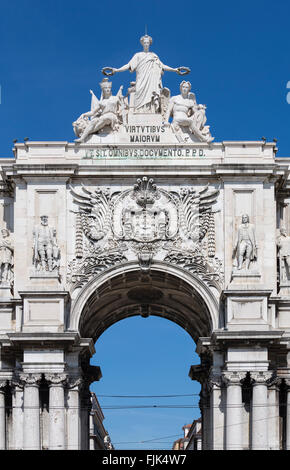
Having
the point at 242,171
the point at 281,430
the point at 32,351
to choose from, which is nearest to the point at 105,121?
the point at 242,171

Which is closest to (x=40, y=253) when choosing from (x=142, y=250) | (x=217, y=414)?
(x=142, y=250)

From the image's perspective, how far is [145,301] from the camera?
187ft

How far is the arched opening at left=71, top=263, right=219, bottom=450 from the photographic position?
171ft

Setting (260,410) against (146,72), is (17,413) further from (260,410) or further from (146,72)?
(146,72)

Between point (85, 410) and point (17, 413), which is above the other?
point (85, 410)

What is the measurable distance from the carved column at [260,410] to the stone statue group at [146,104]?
9.36 metres

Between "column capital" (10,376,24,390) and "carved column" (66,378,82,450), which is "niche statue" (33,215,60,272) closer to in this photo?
"column capital" (10,376,24,390)

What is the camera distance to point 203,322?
5534 cm

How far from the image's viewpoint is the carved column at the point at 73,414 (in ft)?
166

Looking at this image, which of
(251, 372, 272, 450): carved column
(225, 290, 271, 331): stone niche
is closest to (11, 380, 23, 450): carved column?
(225, 290, 271, 331): stone niche

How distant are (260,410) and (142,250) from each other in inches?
293

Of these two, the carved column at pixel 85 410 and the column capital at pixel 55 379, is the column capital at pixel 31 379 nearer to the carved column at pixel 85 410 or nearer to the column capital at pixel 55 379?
the column capital at pixel 55 379

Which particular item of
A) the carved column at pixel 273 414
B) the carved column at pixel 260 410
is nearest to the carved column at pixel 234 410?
the carved column at pixel 260 410
